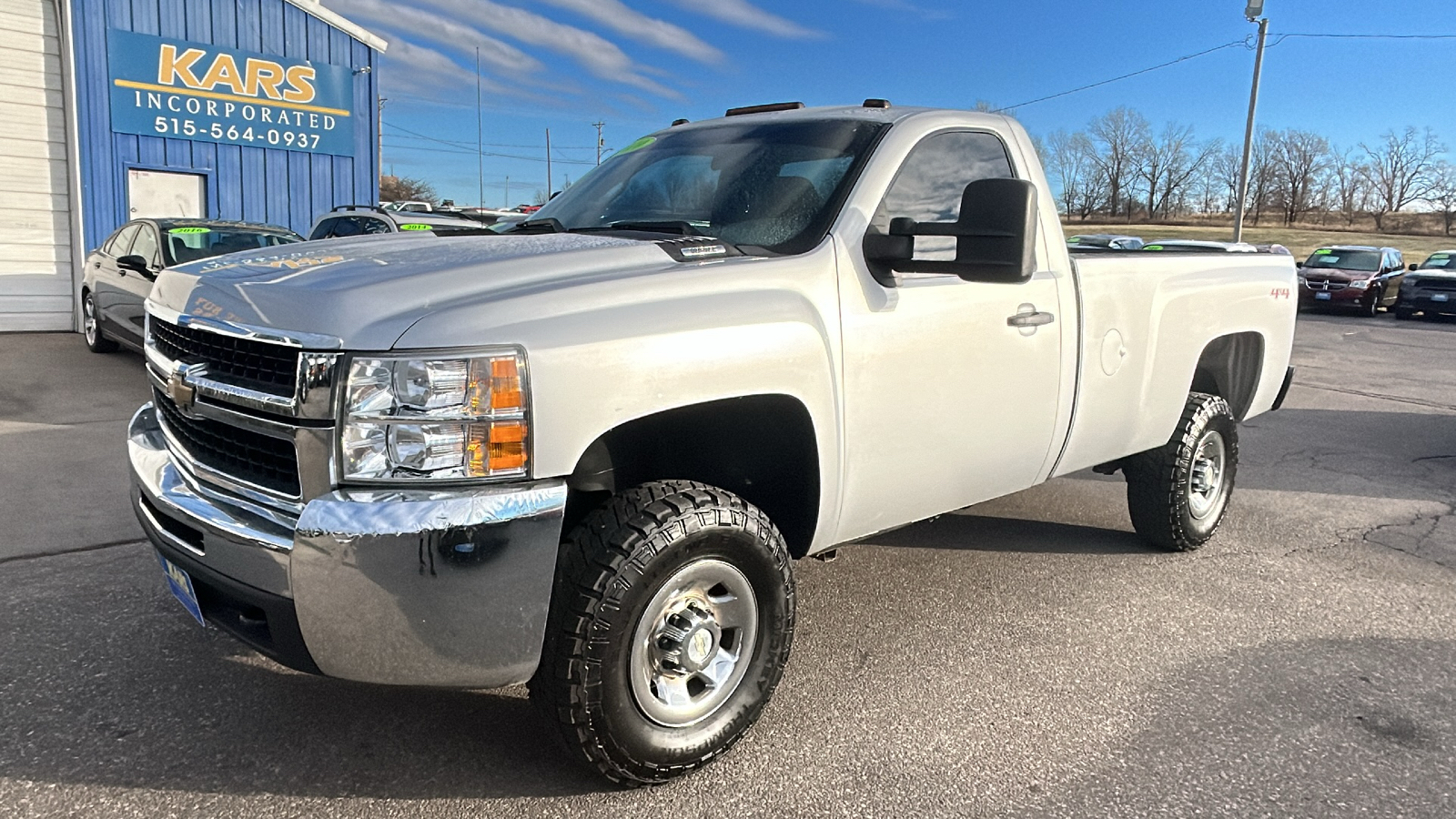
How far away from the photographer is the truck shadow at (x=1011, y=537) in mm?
5039

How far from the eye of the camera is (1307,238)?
5919 centimetres

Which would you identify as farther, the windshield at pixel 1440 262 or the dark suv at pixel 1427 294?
the windshield at pixel 1440 262

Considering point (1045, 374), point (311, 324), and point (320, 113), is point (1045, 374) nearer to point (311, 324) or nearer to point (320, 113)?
point (311, 324)

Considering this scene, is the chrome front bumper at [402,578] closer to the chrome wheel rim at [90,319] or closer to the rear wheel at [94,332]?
the rear wheel at [94,332]

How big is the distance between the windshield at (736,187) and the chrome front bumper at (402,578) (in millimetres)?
1200

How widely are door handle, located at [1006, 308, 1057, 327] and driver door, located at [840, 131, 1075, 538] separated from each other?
0.7 inches

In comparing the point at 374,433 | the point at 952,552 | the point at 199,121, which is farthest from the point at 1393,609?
the point at 199,121

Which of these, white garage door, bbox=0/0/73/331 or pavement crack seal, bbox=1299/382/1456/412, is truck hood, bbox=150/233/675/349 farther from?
white garage door, bbox=0/0/73/331

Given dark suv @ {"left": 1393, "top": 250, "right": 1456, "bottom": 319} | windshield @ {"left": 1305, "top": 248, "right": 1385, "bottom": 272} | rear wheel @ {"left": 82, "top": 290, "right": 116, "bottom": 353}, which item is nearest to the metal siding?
rear wheel @ {"left": 82, "top": 290, "right": 116, "bottom": 353}

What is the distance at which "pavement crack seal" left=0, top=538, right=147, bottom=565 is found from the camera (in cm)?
442

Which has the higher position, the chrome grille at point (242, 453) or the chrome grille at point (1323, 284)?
the chrome grille at point (1323, 284)

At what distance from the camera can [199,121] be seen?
14.3m

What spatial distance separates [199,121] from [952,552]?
1361 cm

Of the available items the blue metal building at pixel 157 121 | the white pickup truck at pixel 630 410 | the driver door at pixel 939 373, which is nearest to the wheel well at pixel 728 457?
the white pickup truck at pixel 630 410
